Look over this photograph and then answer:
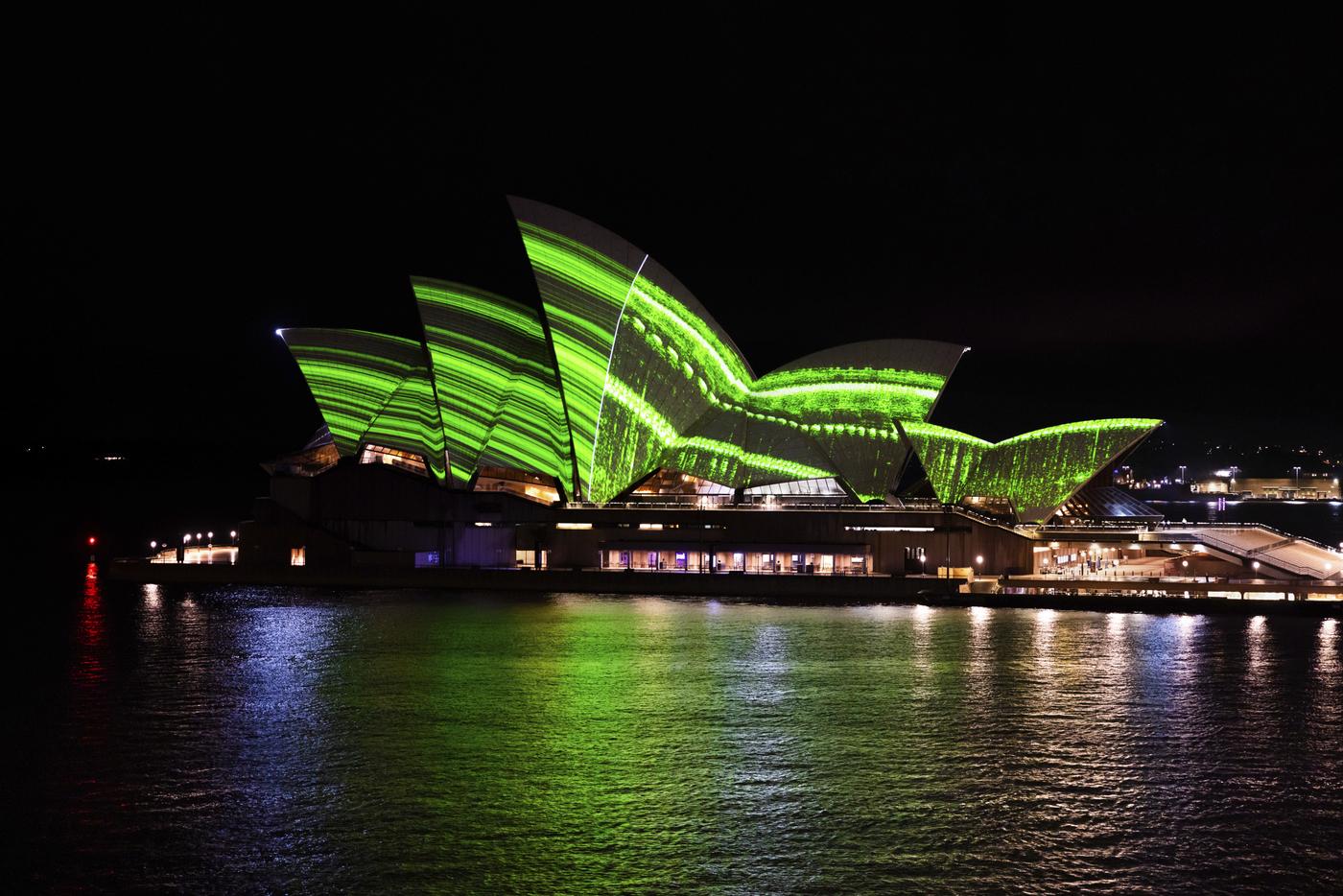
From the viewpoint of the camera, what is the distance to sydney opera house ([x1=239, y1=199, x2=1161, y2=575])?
39.4m

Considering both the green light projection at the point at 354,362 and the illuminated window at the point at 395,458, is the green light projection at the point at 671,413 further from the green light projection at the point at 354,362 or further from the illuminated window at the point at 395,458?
the illuminated window at the point at 395,458

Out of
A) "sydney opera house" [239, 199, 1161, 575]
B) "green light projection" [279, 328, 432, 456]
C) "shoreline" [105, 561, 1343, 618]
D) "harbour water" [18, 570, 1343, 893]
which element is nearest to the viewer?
"harbour water" [18, 570, 1343, 893]

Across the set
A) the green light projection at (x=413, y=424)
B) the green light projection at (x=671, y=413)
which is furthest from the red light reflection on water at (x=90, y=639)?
the green light projection at (x=413, y=424)

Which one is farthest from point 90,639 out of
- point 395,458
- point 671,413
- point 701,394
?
point 701,394

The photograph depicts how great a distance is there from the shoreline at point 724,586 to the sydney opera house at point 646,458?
3.61ft

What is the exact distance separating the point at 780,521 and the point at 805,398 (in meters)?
5.09

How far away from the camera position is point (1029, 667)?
81.5 feet

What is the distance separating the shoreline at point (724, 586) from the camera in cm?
3519

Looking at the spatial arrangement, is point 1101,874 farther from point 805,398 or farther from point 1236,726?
point 805,398

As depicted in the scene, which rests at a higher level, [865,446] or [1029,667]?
[865,446]

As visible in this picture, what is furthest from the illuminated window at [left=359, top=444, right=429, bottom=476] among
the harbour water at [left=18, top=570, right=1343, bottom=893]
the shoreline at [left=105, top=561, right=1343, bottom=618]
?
the harbour water at [left=18, top=570, right=1343, bottom=893]

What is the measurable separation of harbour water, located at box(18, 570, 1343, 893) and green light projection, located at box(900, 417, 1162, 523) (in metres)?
12.8

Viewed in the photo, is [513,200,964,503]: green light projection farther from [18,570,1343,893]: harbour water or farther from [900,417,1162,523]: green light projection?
[18,570,1343,893]: harbour water

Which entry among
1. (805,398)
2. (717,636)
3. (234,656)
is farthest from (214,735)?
(805,398)
